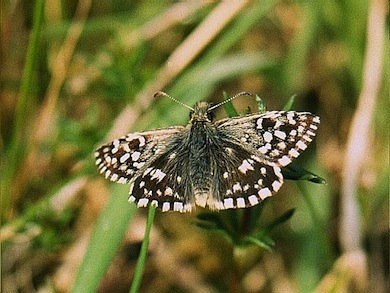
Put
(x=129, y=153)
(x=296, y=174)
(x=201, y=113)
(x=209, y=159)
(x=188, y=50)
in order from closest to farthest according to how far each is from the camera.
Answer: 1. (x=296, y=174)
2. (x=209, y=159)
3. (x=129, y=153)
4. (x=201, y=113)
5. (x=188, y=50)

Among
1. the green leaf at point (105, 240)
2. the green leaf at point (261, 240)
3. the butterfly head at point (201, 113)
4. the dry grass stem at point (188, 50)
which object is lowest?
the green leaf at point (261, 240)

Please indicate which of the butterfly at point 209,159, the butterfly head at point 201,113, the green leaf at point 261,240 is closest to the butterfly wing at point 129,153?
the butterfly at point 209,159

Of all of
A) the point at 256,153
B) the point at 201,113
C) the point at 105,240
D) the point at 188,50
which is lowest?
the point at 105,240

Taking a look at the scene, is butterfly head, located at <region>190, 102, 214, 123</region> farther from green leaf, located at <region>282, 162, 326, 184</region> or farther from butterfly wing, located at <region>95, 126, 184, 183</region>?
green leaf, located at <region>282, 162, 326, 184</region>

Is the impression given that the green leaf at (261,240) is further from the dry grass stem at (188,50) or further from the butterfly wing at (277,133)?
the dry grass stem at (188,50)

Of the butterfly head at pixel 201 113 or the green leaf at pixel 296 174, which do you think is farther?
the butterfly head at pixel 201 113

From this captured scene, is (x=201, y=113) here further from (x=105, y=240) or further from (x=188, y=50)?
(x=188, y=50)

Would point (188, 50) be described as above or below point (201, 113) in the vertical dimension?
above

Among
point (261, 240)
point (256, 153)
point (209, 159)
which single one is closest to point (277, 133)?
point (256, 153)
